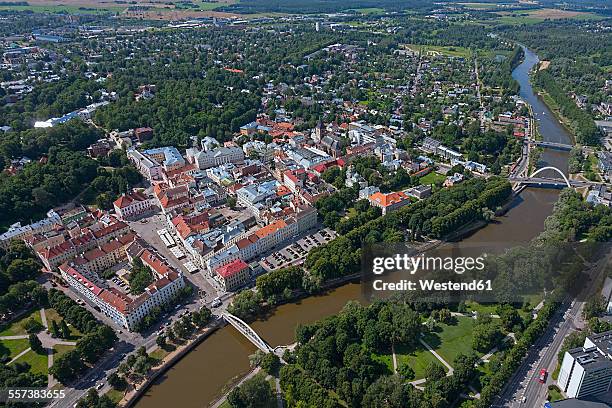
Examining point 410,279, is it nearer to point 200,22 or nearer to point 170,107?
point 170,107

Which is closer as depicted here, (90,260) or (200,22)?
(90,260)

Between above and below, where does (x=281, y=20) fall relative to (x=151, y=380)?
above

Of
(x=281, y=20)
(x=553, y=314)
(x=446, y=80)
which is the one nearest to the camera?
(x=553, y=314)

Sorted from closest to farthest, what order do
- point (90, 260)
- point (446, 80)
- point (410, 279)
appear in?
point (410, 279)
point (90, 260)
point (446, 80)

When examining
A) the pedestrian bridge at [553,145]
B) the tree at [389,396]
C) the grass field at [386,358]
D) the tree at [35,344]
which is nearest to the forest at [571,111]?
the pedestrian bridge at [553,145]

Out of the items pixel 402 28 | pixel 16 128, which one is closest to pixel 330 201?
pixel 16 128

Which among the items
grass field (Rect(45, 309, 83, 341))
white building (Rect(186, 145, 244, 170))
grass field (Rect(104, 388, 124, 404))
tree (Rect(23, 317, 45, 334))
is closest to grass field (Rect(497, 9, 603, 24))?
white building (Rect(186, 145, 244, 170))

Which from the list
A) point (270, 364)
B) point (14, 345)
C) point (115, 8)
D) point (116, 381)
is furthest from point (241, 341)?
point (115, 8)
